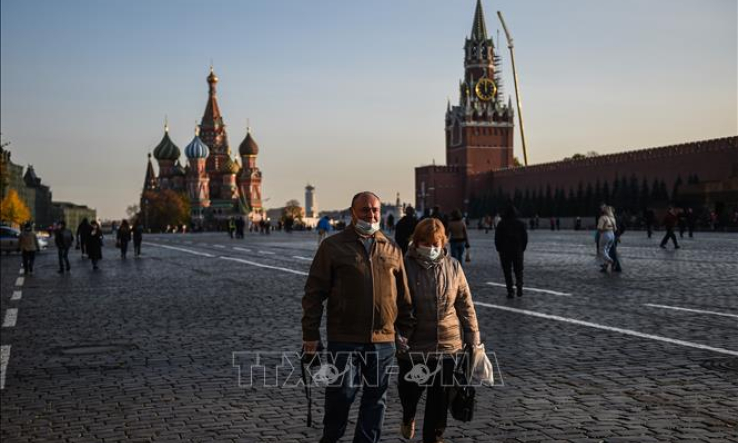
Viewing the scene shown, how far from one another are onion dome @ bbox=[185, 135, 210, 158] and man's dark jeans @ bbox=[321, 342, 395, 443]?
12595 cm

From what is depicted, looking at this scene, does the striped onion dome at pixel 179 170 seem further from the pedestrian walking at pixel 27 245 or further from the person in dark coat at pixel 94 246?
the pedestrian walking at pixel 27 245

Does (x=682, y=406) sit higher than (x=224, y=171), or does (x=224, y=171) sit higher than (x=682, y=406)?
(x=224, y=171)

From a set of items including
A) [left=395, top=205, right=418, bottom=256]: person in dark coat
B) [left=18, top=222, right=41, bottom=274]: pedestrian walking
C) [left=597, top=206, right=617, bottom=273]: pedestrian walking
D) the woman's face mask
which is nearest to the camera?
the woman's face mask

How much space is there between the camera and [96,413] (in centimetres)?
616

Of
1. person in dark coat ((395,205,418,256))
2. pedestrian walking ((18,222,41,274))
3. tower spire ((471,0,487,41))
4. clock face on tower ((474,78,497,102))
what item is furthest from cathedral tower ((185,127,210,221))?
person in dark coat ((395,205,418,256))

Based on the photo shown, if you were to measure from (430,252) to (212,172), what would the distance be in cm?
13037

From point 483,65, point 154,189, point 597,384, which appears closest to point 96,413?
point 597,384

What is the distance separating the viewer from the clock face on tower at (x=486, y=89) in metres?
123

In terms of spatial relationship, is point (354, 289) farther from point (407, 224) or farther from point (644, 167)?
point (644, 167)

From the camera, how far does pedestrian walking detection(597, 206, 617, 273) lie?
54.6ft

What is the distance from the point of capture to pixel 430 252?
4691 millimetres

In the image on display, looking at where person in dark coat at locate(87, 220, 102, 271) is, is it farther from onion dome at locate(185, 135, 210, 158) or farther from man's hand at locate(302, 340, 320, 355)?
onion dome at locate(185, 135, 210, 158)

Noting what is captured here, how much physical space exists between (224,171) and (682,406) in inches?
5062

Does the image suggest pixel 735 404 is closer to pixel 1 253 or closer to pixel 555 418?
pixel 555 418
